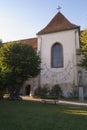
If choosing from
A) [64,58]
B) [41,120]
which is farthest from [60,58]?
[41,120]

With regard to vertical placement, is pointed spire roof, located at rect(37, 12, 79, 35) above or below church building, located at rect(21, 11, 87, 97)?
above

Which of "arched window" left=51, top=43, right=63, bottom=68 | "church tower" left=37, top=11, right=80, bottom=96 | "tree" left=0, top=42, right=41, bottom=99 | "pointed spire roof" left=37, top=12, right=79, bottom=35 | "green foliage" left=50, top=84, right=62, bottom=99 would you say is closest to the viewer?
"tree" left=0, top=42, right=41, bottom=99

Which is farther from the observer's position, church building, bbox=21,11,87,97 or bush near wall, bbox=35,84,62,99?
church building, bbox=21,11,87,97

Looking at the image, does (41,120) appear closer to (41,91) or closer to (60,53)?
(41,91)

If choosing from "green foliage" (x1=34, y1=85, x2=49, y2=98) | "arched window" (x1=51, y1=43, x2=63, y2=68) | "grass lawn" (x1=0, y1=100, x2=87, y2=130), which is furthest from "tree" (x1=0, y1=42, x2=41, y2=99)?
"grass lawn" (x1=0, y1=100, x2=87, y2=130)

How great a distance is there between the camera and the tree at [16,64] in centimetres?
2667

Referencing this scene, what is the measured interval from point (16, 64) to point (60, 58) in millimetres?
12621

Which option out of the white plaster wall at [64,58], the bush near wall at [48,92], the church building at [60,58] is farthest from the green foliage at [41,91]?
the white plaster wall at [64,58]

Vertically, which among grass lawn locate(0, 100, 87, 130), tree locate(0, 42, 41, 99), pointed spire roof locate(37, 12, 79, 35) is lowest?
grass lawn locate(0, 100, 87, 130)

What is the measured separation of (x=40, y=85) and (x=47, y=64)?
4111 mm

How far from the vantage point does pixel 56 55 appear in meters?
38.1

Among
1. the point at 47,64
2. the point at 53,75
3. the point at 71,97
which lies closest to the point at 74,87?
the point at 71,97

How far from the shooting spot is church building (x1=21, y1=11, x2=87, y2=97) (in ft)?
116

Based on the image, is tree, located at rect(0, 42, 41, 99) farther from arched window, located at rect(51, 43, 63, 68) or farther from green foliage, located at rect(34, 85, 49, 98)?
arched window, located at rect(51, 43, 63, 68)
